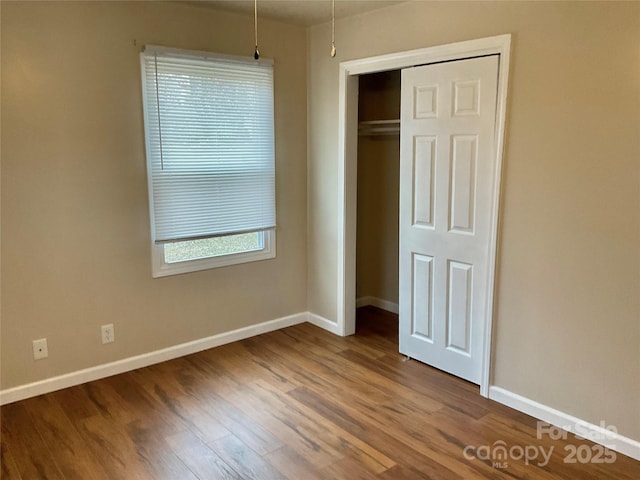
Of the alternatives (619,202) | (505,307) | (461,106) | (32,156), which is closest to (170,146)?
(32,156)

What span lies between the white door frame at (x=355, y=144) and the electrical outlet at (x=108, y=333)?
1.70 meters

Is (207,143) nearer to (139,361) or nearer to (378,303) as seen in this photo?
(139,361)

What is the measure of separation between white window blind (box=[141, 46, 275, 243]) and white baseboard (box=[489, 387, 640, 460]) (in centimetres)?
209

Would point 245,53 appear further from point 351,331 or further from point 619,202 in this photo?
point 619,202

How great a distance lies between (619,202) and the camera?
7.82 feet

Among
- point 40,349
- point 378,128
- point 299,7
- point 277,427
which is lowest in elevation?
point 277,427

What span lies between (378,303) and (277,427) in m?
2.26

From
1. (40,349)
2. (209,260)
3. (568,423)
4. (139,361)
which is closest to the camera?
(568,423)

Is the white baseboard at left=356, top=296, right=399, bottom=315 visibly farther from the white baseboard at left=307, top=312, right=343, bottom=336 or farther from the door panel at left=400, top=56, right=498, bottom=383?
the door panel at left=400, top=56, right=498, bottom=383

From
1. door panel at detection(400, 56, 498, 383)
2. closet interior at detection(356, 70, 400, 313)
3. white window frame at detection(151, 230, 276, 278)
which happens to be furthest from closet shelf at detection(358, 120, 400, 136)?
white window frame at detection(151, 230, 276, 278)

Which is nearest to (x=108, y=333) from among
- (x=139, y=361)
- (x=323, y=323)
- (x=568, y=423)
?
(x=139, y=361)

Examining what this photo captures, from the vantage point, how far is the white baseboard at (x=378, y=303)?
4677 mm

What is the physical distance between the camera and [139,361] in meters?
3.46

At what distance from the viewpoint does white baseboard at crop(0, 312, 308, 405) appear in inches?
120
